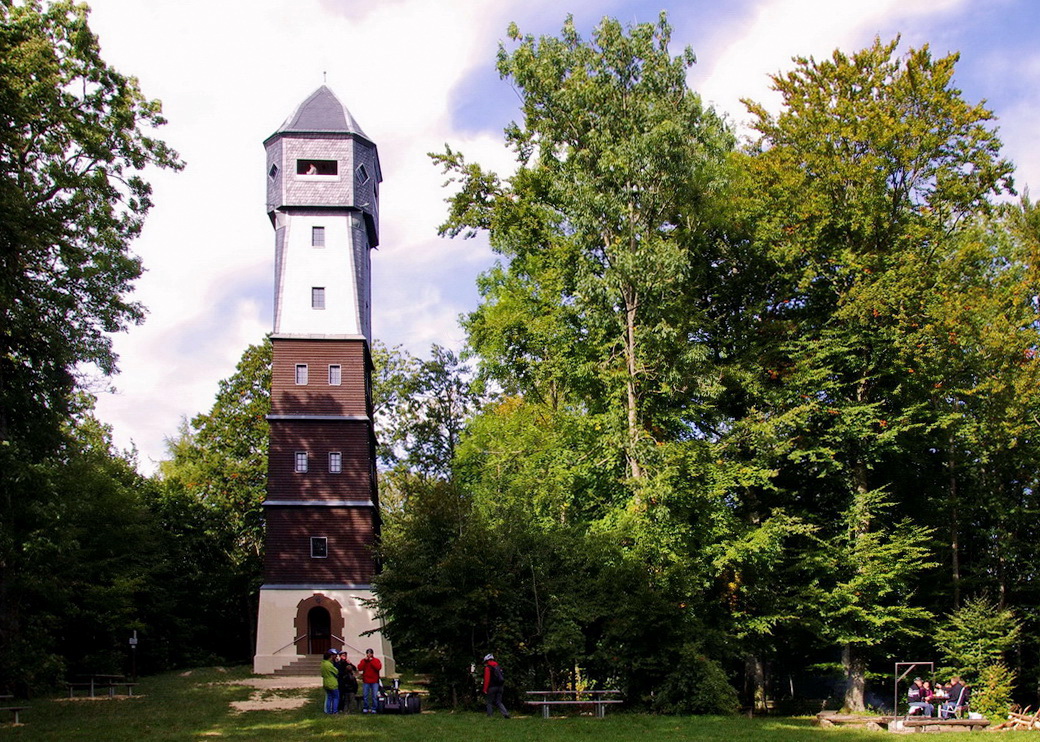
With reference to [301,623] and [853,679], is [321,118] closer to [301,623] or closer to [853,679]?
[301,623]

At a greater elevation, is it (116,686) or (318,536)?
(318,536)

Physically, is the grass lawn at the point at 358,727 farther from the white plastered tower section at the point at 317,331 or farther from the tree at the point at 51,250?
the white plastered tower section at the point at 317,331

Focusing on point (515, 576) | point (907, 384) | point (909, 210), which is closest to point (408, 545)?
point (515, 576)

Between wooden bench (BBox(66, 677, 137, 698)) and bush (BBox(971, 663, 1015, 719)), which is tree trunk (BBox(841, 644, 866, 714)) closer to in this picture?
bush (BBox(971, 663, 1015, 719))

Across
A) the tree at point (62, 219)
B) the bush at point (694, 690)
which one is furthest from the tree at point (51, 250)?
the bush at point (694, 690)

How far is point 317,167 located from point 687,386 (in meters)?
17.5

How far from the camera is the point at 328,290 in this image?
33.8m

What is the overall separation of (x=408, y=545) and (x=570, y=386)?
7255mm

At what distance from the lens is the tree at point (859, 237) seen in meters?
24.1

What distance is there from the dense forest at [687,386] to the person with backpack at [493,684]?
A: 1.10 m

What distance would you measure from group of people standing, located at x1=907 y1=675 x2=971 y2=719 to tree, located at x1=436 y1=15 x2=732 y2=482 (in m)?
7.56

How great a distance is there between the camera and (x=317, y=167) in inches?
1379

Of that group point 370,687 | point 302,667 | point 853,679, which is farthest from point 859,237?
point 302,667

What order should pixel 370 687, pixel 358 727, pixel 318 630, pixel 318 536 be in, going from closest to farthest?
pixel 358 727 < pixel 370 687 < pixel 318 630 < pixel 318 536
